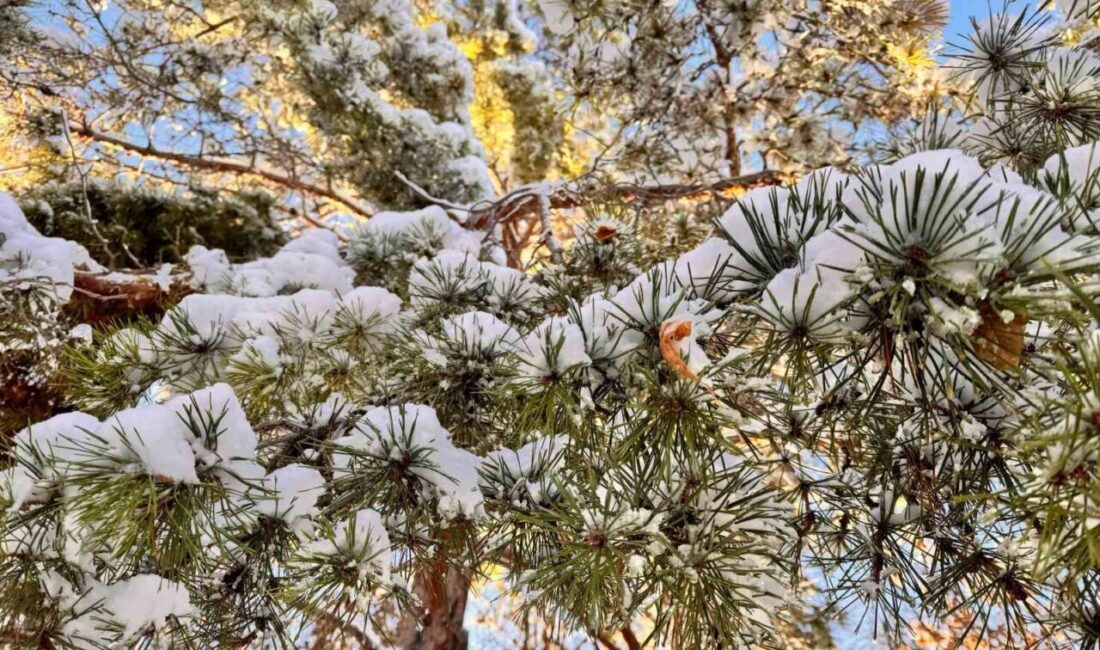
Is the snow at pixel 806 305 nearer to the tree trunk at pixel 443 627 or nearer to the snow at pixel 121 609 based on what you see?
the snow at pixel 121 609

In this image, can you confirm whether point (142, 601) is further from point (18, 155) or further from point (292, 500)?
point (18, 155)

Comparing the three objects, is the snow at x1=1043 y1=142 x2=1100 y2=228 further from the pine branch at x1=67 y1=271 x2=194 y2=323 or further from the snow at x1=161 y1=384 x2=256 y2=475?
the pine branch at x1=67 y1=271 x2=194 y2=323

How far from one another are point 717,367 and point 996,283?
27 centimetres

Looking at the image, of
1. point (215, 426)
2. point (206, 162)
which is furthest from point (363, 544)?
point (206, 162)

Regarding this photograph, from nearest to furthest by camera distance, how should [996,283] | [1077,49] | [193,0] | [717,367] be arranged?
[996,283]
[717,367]
[1077,49]
[193,0]

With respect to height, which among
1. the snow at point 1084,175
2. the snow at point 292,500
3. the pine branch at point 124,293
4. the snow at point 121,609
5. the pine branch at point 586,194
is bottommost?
the snow at point 121,609

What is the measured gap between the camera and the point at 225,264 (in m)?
2.38

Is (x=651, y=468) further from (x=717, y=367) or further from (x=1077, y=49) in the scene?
(x=1077, y=49)

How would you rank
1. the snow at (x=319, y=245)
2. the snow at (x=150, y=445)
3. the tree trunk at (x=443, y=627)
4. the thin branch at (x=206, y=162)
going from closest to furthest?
the snow at (x=150, y=445) → the snow at (x=319, y=245) → the tree trunk at (x=443, y=627) → the thin branch at (x=206, y=162)

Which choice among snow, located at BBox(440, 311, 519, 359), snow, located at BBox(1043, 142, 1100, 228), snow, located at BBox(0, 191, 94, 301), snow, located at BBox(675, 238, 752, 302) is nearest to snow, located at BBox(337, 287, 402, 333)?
snow, located at BBox(440, 311, 519, 359)

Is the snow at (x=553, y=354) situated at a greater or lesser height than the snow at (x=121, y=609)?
greater

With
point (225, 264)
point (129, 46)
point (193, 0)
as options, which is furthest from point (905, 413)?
point (193, 0)

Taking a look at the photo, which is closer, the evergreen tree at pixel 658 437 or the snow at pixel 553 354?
the evergreen tree at pixel 658 437

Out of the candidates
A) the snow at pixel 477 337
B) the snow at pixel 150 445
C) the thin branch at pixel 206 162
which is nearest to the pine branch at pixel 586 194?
the snow at pixel 477 337
